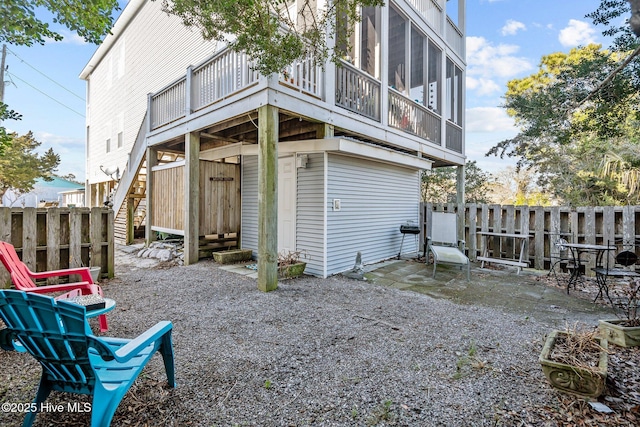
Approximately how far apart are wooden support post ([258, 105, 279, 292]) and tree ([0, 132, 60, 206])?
17.1 meters

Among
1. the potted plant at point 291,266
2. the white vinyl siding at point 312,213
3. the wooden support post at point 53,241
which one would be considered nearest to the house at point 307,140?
the white vinyl siding at point 312,213

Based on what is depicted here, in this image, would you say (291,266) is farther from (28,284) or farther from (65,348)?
(65,348)

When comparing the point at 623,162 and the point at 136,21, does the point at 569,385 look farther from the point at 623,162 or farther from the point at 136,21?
A: the point at 136,21

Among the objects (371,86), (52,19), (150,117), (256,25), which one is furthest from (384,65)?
(150,117)

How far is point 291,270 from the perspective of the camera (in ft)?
18.9

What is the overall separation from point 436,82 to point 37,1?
364 inches

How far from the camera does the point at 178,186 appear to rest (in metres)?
7.35

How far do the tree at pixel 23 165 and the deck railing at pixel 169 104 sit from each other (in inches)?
470

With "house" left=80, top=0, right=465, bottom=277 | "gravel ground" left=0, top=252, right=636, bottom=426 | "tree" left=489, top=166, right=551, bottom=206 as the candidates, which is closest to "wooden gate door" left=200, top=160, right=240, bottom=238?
"house" left=80, top=0, right=465, bottom=277

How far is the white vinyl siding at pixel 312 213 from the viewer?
601 cm

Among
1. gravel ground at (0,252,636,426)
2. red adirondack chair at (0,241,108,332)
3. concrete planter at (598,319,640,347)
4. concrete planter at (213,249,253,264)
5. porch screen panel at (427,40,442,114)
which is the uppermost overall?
porch screen panel at (427,40,442,114)

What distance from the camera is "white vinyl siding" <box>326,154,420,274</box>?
6215 millimetres

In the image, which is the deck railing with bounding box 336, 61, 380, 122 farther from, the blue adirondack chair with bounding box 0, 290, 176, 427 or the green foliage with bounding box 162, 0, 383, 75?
the blue adirondack chair with bounding box 0, 290, 176, 427

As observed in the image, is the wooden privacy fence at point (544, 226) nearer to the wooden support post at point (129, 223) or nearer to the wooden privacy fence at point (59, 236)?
the wooden privacy fence at point (59, 236)
